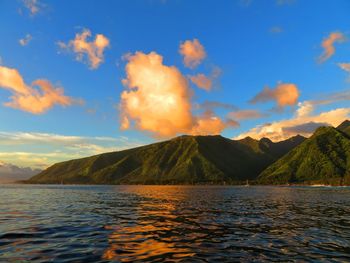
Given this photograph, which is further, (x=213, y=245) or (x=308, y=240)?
(x=308, y=240)

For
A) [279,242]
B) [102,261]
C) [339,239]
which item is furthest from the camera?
[339,239]

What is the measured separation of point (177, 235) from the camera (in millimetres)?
33156

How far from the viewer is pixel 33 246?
26.8 meters

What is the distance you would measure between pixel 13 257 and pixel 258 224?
28754 mm

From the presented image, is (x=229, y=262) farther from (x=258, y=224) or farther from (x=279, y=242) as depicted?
(x=258, y=224)

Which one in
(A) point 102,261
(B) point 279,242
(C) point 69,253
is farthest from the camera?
(B) point 279,242

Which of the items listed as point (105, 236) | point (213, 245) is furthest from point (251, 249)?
point (105, 236)

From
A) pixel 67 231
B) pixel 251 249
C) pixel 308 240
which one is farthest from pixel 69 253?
pixel 308 240

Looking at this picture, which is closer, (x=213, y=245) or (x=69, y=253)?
(x=69, y=253)

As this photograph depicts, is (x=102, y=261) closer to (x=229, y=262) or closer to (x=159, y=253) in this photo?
(x=159, y=253)

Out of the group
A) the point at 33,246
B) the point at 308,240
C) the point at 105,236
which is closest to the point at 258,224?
the point at 308,240

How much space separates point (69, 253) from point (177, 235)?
12.0m

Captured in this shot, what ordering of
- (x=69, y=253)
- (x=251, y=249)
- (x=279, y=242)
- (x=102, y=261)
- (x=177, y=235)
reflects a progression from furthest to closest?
(x=177, y=235) < (x=279, y=242) < (x=251, y=249) < (x=69, y=253) < (x=102, y=261)

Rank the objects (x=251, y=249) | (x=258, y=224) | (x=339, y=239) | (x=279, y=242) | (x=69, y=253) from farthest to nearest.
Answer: (x=258, y=224) → (x=339, y=239) → (x=279, y=242) → (x=251, y=249) → (x=69, y=253)
